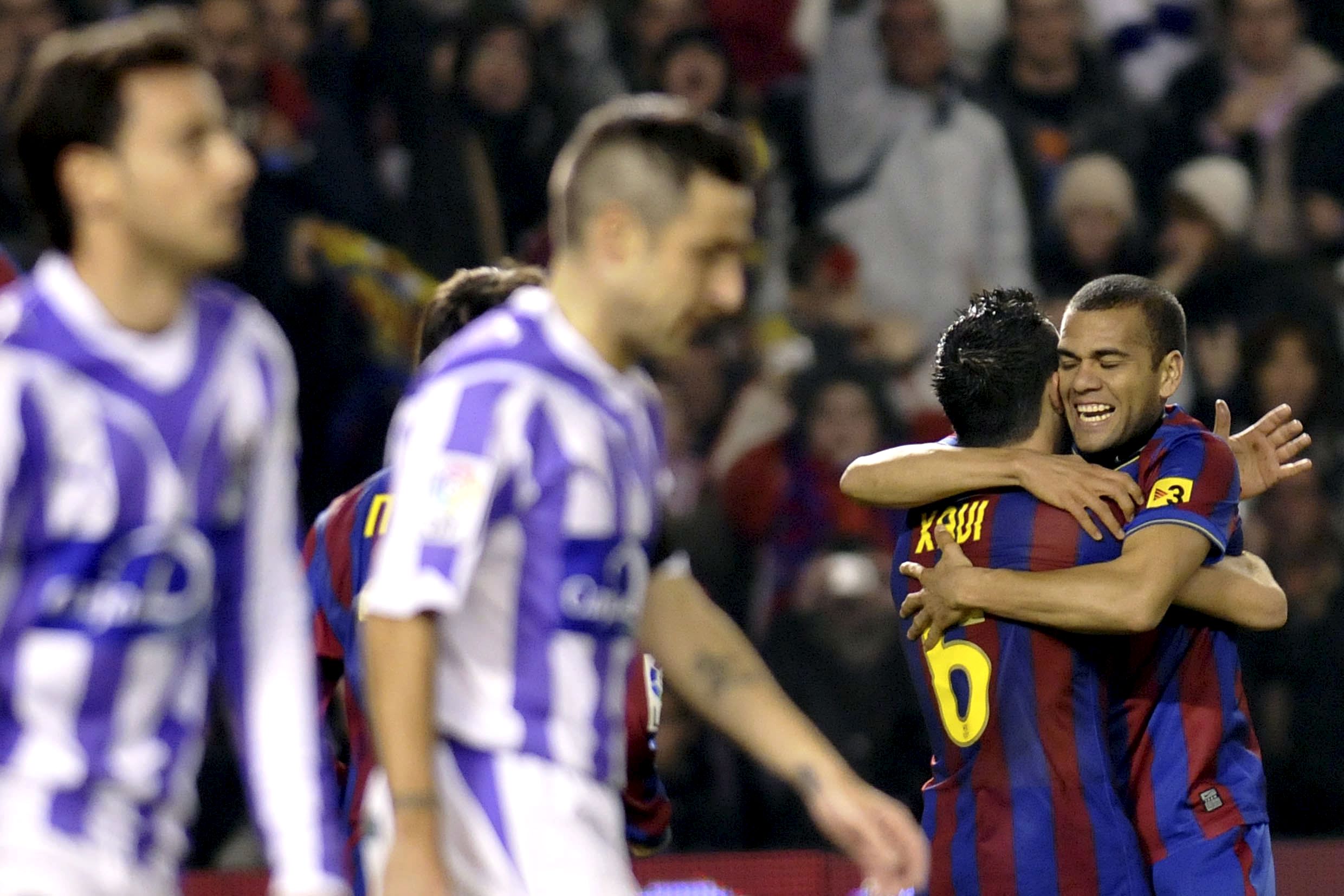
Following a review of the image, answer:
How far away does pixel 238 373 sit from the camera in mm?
2703

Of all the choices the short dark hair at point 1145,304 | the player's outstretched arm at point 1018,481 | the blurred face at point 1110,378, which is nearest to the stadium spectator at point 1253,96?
the short dark hair at point 1145,304

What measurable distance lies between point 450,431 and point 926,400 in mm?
5383

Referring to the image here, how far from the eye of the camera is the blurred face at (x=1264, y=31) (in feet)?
27.5

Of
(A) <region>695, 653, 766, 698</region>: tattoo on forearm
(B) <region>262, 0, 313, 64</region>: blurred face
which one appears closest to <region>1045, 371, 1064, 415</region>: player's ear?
(A) <region>695, 653, 766, 698</region>: tattoo on forearm

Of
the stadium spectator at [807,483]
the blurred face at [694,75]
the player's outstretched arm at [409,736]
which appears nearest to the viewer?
the player's outstretched arm at [409,736]

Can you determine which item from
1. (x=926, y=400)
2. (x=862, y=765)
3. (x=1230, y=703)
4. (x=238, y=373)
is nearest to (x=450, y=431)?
(x=238, y=373)

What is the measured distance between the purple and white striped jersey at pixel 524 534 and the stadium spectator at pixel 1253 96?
596 centimetres

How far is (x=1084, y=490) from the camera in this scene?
3.90 metres

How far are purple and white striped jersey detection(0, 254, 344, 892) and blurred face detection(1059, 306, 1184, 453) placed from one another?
1.98 metres

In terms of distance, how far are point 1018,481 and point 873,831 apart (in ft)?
3.96

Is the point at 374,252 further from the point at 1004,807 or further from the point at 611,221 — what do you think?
the point at 611,221

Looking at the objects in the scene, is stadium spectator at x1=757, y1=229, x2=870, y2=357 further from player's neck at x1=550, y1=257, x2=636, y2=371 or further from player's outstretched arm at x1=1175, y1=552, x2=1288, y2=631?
player's neck at x1=550, y1=257, x2=636, y2=371

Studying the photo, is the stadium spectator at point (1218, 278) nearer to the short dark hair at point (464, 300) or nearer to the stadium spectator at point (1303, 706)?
the stadium spectator at point (1303, 706)

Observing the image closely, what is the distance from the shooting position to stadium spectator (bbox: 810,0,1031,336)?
823 centimetres
